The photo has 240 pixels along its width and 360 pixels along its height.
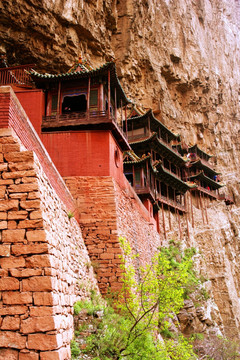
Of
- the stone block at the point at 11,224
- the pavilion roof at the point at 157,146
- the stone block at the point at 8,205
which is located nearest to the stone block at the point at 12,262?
the stone block at the point at 11,224

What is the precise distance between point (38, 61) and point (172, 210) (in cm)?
1823

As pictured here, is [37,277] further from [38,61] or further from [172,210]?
[172,210]

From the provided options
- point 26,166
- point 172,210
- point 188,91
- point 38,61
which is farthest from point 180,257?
point 188,91

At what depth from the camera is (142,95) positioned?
3509cm

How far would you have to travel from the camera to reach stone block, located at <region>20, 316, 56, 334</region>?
15.0 feet

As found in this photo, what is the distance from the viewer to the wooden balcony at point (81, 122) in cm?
1261

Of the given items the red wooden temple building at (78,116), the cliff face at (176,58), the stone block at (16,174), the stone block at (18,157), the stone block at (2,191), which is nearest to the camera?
the stone block at (2,191)

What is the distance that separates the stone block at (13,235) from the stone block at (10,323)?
1115 millimetres

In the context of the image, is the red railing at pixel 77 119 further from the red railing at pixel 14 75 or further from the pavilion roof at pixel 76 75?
the red railing at pixel 14 75

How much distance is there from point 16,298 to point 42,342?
72cm

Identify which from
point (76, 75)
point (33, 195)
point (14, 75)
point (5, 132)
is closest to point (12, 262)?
point (33, 195)

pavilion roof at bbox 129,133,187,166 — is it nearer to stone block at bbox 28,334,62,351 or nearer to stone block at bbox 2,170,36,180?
stone block at bbox 2,170,36,180

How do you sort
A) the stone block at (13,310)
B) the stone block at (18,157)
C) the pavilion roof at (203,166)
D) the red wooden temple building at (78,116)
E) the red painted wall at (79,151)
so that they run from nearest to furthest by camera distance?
the stone block at (13,310), the stone block at (18,157), the red painted wall at (79,151), the red wooden temple building at (78,116), the pavilion roof at (203,166)

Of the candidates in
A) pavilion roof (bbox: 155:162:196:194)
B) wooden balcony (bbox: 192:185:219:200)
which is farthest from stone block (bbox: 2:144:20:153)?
wooden balcony (bbox: 192:185:219:200)
